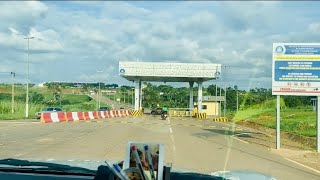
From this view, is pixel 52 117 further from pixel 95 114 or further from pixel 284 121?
pixel 284 121

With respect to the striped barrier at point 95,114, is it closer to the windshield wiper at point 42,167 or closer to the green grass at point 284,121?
the green grass at point 284,121

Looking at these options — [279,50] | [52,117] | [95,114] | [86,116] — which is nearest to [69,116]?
[52,117]

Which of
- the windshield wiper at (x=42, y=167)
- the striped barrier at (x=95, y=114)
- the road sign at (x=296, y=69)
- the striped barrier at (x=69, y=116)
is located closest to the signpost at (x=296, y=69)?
the road sign at (x=296, y=69)

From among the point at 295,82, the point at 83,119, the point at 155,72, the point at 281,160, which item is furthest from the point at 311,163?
the point at 155,72

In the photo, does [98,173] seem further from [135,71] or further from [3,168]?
[135,71]

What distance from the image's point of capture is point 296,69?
20375 millimetres

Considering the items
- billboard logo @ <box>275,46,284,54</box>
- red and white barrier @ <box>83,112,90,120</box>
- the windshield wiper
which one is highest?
billboard logo @ <box>275,46,284,54</box>

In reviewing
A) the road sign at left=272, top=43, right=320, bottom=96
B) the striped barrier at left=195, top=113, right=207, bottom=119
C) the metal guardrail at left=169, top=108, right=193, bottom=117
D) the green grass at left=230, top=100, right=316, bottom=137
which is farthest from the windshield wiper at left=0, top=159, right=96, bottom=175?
the metal guardrail at left=169, top=108, right=193, bottom=117

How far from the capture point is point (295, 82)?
20.4 m

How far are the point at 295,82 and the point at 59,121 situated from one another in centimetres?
2328

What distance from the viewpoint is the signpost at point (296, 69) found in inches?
790

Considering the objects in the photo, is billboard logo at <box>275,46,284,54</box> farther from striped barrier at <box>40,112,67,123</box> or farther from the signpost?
striped barrier at <box>40,112,67,123</box>

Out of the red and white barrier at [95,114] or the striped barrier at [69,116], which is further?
the red and white barrier at [95,114]

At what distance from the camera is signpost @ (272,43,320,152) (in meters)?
20.1
